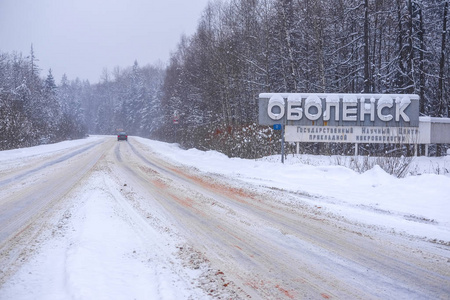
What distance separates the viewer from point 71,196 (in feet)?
24.6

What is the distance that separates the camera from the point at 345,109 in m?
16.8

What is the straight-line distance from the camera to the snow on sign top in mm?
16625

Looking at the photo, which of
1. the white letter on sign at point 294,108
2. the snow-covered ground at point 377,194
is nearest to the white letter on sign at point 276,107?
the white letter on sign at point 294,108

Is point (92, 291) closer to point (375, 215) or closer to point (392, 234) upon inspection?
point (392, 234)

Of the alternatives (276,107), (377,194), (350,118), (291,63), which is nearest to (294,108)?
(276,107)

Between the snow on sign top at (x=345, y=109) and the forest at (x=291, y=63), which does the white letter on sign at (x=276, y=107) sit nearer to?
the snow on sign top at (x=345, y=109)

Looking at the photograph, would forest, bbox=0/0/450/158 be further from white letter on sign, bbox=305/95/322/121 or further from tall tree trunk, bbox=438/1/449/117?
white letter on sign, bbox=305/95/322/121

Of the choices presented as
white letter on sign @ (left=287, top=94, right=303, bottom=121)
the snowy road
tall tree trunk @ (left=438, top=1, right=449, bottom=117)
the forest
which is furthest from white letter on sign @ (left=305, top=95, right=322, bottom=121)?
the snowy road

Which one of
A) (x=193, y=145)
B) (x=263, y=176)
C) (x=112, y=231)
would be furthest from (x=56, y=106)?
(x=112, y=231)

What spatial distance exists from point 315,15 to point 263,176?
45.5 feet

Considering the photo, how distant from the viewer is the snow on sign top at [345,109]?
655 inches

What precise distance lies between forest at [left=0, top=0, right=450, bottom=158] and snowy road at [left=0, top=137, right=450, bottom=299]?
484 inches

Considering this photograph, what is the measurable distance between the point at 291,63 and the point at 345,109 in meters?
5.52

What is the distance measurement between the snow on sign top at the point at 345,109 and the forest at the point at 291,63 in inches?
73.3
